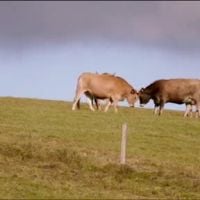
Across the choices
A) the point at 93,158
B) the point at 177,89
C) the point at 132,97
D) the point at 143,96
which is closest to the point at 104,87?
the point at 132,97

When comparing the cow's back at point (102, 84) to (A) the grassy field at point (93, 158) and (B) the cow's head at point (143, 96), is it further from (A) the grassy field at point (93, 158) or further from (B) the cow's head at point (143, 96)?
(A) the grassy field at point (93, 158)

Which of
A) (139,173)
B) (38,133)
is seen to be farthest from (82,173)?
(38,133)

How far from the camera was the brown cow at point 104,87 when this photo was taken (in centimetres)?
3881

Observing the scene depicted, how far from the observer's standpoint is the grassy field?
17.7 m

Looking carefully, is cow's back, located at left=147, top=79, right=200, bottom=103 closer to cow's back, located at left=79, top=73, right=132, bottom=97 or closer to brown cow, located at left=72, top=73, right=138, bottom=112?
brown cow, located at left=72, top=73, right=138, bottom=112

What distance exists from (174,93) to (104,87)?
4519 mm

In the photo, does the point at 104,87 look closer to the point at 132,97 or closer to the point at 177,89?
the point at 132,97

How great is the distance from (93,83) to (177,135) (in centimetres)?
1265

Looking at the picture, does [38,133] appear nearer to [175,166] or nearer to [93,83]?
[175,166]

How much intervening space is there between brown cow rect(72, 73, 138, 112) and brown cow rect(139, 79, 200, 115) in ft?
6.53

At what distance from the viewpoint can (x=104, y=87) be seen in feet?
128

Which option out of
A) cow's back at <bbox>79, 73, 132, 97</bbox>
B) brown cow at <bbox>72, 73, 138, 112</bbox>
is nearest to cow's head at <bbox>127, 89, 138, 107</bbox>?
brown cow at <bbox>72, 73, 138, 112</bbox>

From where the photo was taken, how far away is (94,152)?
22.5 m

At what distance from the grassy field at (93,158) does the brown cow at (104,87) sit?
8.27 metres
